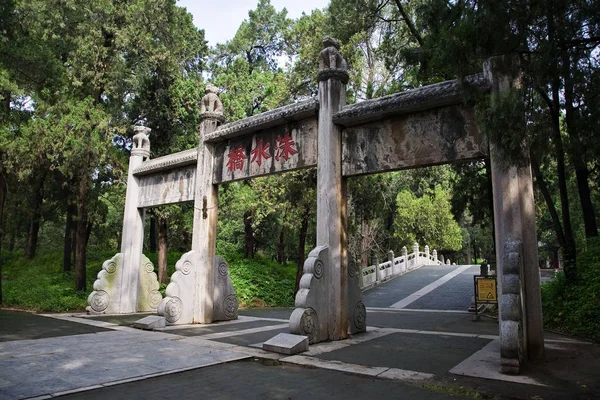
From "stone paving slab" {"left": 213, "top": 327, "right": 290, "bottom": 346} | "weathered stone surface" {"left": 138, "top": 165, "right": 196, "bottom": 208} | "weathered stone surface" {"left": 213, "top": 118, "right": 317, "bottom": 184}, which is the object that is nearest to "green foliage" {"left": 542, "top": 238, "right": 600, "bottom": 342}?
"stone paving slab" {"left": 213, "top": 327, "right": 290, "bottom": 346}

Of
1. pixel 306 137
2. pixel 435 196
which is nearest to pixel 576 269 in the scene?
pixel 306 137

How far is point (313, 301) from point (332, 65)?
4.39 metres

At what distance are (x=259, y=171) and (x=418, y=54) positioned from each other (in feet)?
15.1

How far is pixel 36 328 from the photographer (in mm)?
8352

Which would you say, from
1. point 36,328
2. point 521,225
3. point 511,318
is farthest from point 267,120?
point 36,328

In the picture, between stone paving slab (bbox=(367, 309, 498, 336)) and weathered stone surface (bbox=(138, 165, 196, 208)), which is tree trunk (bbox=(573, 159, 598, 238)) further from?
weathered stone surface (bbox=(138, 165, 196, 208))

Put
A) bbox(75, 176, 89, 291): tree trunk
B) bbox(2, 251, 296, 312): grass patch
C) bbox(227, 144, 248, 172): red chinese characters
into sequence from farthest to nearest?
bbox(75, 176, 89, 291): tree trunk < bbox(2, 251, 296, 312): grass patch < bbox(227, 144, 248, 172): red chinese characters

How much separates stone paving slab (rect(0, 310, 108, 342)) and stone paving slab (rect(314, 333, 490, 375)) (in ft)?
17.1

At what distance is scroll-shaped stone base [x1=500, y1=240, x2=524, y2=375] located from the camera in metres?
4.79

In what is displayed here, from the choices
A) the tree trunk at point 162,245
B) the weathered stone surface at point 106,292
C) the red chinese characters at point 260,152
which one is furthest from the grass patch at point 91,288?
the red chinese characters at point 260,152

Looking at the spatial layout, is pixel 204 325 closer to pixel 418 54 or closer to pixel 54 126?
pixel 418 54

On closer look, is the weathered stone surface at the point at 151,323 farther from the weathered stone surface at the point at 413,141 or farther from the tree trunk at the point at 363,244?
the tree trunk at the point at 363,244

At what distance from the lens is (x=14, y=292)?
14.8 meters

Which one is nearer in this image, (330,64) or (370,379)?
(370,379)
